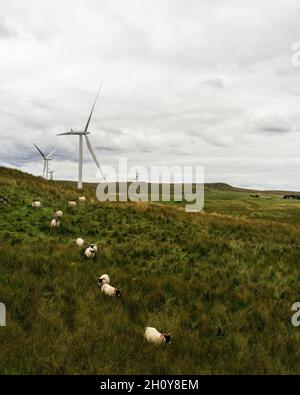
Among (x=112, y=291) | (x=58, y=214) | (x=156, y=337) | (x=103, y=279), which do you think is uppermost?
(x=58, y=214)

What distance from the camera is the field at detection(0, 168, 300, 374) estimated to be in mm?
7234

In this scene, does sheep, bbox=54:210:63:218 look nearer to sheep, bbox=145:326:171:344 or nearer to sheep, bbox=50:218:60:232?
sheep, bbox=50:218:60:232

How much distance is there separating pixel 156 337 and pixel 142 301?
2.60 metres

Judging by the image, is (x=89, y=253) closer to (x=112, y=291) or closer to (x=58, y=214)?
(x=112, y=291)

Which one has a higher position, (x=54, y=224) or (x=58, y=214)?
(x=58, y=214)

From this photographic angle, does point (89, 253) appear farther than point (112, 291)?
Yes

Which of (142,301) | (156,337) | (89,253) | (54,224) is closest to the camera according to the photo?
(156,337)

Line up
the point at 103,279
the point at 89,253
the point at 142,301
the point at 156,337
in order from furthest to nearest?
the point at 89,253
the point at 103,279
the point at 142,301
the point at 156,337

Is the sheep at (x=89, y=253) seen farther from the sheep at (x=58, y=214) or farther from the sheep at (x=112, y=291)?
the sheep at (x=58, y=214)

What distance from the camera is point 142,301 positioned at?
34.2ft

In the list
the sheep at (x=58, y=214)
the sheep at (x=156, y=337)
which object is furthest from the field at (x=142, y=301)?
the sheep at (x=58, y=214)

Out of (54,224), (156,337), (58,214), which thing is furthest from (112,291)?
(58,214)
